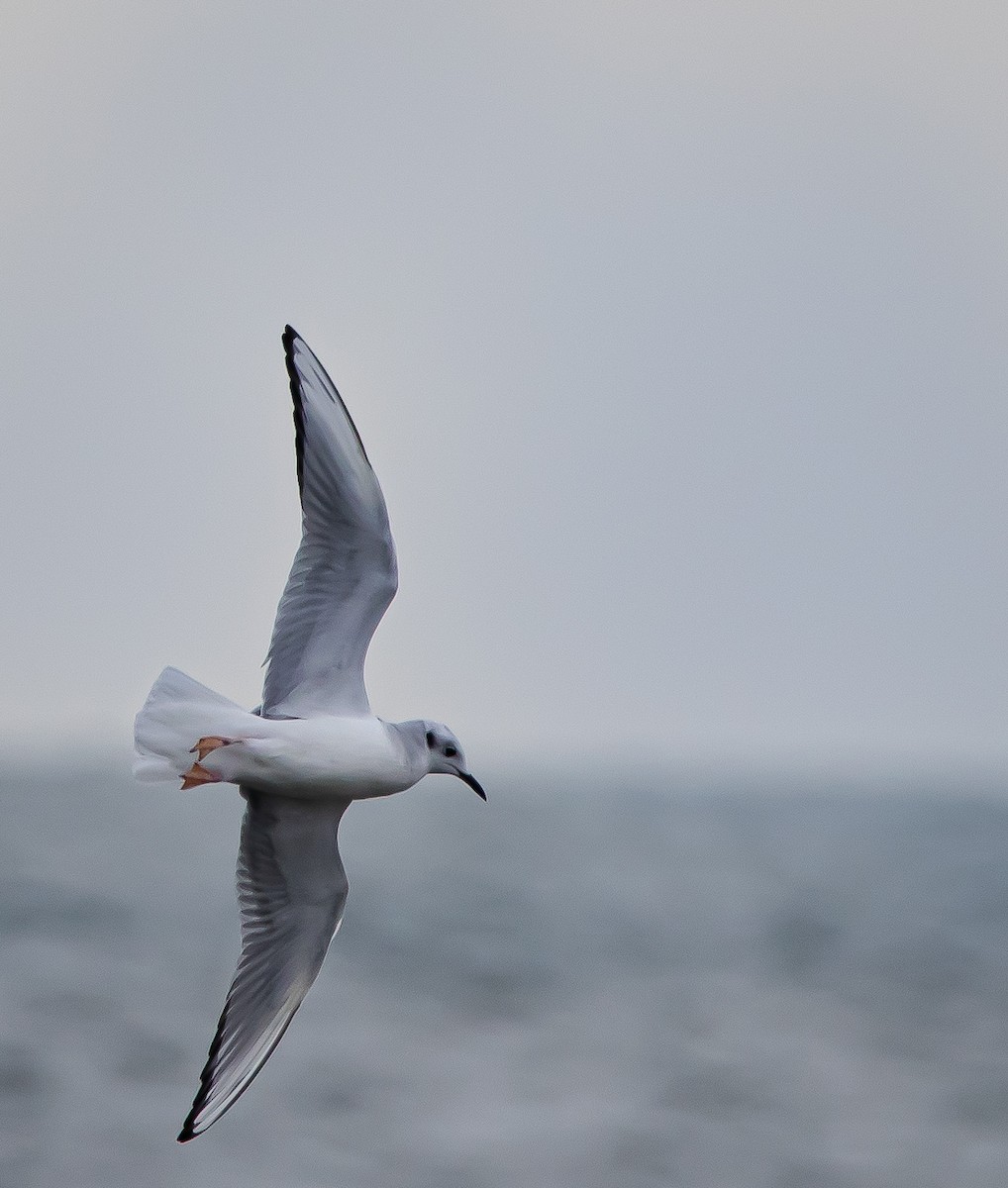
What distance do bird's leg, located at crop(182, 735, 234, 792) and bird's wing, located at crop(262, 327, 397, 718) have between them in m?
0.39

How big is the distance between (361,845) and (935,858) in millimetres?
11491

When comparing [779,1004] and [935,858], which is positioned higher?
[935,858]

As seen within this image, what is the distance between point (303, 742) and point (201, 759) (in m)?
0.31

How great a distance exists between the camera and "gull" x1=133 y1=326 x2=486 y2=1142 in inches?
210

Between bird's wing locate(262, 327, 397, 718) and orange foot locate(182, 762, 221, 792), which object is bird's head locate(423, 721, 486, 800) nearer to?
bird's wing locate(262, 327, 397, 718)

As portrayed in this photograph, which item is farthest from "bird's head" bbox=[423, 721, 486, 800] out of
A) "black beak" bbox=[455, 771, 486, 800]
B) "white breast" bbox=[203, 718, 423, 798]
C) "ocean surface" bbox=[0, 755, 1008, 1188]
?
"ocean surface" bbox=[0, 755, 1008, 1188]

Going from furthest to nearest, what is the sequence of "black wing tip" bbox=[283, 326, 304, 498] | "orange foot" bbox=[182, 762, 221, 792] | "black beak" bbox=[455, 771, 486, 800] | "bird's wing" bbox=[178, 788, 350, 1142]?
1. "bird's wing" bbox=[178, 788, 350, 1142]
2. "black beak" bbox=[455, 771, 486, 800]
3. "black wing tip" bbox=[283, 326, 304, 498]
4. "orange foot" bbox=[182, 762, 221, 792]

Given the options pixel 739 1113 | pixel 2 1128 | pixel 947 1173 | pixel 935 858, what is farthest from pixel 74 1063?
pixel 935 858

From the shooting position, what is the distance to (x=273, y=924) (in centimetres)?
615

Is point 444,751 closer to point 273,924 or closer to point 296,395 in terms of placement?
point 273,924

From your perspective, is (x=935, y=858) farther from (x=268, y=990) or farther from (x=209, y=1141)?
(x=268, y=990)

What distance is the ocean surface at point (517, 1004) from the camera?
606 inches

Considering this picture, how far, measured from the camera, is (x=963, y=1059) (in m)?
19.2

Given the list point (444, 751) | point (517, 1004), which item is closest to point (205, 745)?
point (444, 751)
